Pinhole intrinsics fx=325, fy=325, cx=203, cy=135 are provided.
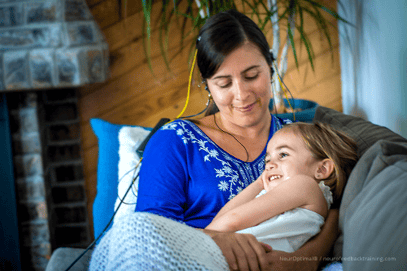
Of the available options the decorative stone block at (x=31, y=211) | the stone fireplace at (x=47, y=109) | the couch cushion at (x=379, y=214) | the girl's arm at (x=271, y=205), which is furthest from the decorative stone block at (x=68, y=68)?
the couch cushion at (x=379, y=214)

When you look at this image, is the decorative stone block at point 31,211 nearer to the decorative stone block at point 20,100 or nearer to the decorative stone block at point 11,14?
Answer: the decorative stone block at point 20,100

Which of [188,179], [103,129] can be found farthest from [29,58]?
[188,179]

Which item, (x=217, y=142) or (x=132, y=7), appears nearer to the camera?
(x=217, y=142)

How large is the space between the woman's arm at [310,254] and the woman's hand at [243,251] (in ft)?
0.08

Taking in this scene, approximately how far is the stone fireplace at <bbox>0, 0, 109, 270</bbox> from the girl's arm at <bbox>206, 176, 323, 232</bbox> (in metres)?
1.30

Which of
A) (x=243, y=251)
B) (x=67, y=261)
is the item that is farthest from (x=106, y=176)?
(x=243, y=251)

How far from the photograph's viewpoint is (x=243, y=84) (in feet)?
3.73

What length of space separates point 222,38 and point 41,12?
3.85ft

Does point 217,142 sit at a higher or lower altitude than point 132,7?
lower

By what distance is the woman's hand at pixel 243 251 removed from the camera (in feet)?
2.44

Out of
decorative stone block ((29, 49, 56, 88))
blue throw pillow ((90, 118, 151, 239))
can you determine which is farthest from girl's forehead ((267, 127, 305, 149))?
decorative stone block ((29, 49, 56, 88))

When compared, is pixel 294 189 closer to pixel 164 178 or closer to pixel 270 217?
pixel 270 217

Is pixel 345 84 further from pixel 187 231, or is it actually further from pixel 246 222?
pixel 187 231

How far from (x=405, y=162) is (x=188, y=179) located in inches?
25.1
